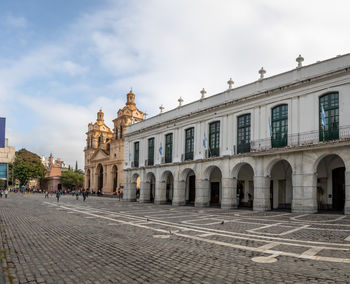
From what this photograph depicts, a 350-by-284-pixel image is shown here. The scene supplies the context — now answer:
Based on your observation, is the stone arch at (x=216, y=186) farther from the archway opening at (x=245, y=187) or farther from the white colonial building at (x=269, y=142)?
the archway opening at (x=245, y=187)

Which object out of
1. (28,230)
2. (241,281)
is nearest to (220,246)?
(241,281)

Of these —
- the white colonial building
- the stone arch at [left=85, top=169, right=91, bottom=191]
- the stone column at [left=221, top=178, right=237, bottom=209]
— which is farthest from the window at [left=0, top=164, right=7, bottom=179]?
the stone arch at [left=85, top=169, right=91, bottom=191]

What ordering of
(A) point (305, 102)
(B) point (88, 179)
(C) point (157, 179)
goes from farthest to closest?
1. (B) point (88, 179)
2. (C) point (157, 179)
3. (A) point (305, 102)

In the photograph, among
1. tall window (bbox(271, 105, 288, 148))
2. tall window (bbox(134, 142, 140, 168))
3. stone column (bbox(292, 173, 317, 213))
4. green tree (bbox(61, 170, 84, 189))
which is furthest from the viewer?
green tree (bbox(61, 170, 84, 189))

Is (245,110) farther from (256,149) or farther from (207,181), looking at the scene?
(207,181)

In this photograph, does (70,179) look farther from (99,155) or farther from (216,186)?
(216,186)

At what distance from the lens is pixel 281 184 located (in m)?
Result: 25.3

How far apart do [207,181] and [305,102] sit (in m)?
10.9

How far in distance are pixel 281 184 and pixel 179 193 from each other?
970cm

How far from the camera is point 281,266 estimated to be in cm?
695

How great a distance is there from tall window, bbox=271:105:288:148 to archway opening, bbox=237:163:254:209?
573 cm

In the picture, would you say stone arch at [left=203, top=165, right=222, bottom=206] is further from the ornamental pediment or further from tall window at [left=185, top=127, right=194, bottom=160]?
the ornamental pediment

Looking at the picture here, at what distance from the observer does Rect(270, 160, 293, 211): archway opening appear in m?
24.7

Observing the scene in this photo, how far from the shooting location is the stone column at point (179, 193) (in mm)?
30136
